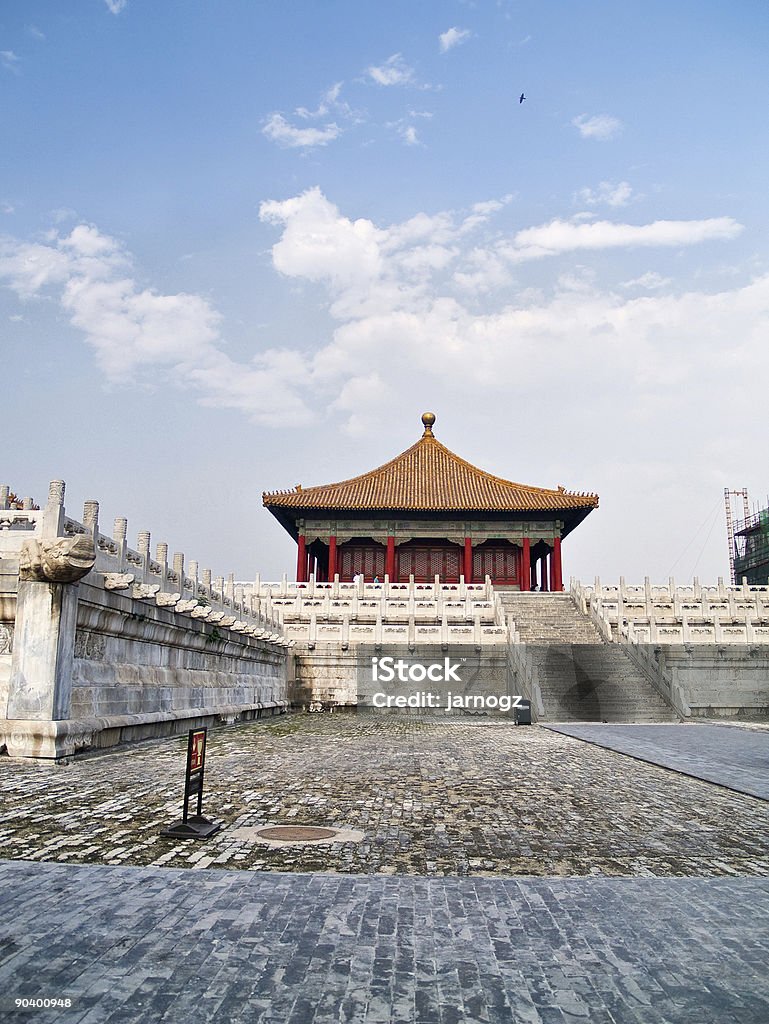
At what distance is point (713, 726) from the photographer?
18.8 metres

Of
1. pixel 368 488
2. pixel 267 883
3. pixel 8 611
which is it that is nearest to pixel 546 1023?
pixel 267 883

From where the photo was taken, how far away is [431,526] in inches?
1640

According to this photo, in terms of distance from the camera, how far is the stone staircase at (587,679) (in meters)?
20.7

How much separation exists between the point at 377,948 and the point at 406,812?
3285 mm

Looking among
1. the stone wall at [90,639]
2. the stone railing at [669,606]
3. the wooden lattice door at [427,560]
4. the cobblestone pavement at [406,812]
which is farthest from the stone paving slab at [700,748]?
the wooden lattice door at [427,560]

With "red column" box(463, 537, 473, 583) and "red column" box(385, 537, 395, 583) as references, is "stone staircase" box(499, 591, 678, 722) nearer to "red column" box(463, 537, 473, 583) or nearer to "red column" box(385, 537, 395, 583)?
"red column" box(463, 537, 473, 583)

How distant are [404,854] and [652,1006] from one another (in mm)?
2458

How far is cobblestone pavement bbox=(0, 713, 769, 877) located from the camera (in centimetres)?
499

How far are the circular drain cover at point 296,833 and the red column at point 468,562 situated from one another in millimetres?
34751

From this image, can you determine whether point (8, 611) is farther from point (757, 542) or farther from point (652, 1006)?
point (757, 542)

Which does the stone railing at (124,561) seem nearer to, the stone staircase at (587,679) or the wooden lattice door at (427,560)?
the stone staircase at (587,679)

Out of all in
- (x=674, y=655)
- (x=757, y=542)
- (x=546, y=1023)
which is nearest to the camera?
(x=546, y=1023)

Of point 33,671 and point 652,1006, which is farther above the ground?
point 33,671

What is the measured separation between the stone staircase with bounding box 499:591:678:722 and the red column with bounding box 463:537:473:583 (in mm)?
12831
